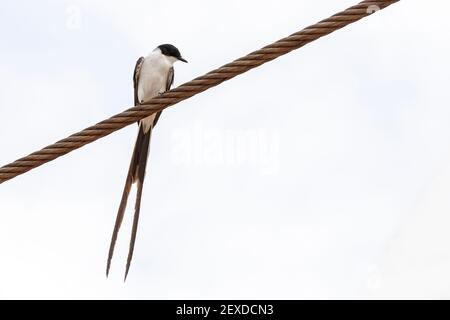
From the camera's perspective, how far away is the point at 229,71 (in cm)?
247

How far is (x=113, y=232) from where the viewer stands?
121 inches

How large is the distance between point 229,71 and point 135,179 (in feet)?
3.76

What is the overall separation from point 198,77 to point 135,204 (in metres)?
0.91

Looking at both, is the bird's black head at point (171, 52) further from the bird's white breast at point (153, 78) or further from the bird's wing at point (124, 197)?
the bird's wing at point (124, 197)

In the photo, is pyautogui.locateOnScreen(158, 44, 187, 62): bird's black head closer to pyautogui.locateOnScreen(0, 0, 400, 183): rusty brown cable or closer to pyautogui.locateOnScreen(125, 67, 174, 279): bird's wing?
pyautogui.locateOnScreen(125, 67, 174, 279): bird's wing

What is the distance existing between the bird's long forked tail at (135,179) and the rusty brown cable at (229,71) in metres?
0.53

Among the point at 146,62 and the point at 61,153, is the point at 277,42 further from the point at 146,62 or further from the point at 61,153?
the point at 146,62

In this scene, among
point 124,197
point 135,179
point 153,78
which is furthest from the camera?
point 153,78

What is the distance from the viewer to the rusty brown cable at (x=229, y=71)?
243 centimetres

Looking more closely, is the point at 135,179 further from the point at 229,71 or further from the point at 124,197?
the point at 229,71

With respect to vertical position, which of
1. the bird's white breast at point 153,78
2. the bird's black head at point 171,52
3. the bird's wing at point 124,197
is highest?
the bird's black head at point 171,52

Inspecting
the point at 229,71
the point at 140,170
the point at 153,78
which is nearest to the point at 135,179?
the point at 140,170

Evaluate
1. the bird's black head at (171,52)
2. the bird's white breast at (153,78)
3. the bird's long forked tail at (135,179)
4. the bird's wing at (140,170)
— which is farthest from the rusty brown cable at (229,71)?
the bird's black head at (171,52)

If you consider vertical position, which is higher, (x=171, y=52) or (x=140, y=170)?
(x=171, y=52)
